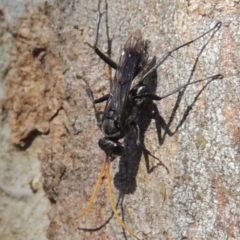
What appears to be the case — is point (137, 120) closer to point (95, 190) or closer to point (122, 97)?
point (122, 97)

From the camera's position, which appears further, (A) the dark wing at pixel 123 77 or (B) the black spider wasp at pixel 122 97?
(A) the dark wing at pixel 123 77

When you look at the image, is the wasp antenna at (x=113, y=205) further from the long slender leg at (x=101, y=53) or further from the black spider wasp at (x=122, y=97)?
the long slender leg at (x=101, y=53)

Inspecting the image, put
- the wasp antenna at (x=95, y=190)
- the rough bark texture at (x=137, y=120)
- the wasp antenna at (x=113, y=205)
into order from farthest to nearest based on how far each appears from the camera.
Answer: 1. the wasp antenna at (x=95, y=190)
2. the wasp antenna at (x=113, y=205)
3. the rough bark texture at (x=137, y=120)

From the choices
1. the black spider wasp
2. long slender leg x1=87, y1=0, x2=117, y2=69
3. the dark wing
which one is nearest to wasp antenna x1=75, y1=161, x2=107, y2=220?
the black spider wasp

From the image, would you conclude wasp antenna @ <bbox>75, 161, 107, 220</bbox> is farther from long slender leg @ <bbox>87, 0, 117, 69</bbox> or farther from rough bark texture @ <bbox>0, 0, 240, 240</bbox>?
long slender leg @ <bbox>87, 0, 117, 69</bbox>

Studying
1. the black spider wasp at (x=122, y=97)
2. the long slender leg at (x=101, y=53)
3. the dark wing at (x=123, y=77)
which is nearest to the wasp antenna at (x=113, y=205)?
the black spider wasp at (x=122, y=97)

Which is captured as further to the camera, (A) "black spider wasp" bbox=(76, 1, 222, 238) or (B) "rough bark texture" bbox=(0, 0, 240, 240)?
(A) "black spider wasp" bbox=(76, 1, 222, 238)

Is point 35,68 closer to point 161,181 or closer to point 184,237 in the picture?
point 161,181

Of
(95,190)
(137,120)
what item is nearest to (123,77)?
(137,120)
